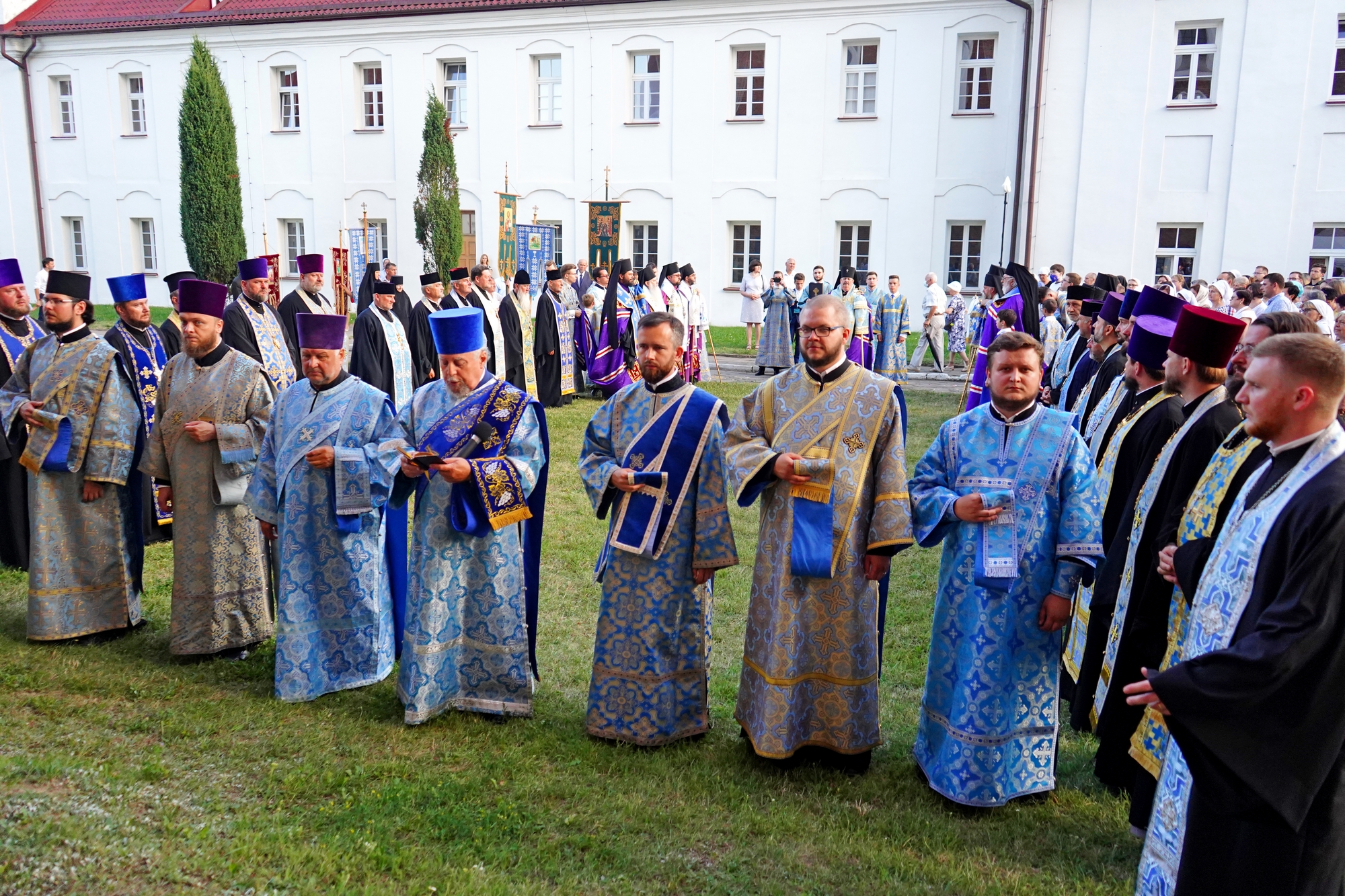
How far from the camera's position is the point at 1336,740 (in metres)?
2.35

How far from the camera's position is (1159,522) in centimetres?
367

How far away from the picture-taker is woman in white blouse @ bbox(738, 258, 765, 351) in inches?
785

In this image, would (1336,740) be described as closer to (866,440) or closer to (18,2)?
(866,440)

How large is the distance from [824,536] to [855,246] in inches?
757

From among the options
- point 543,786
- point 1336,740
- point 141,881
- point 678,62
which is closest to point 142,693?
point 141,881

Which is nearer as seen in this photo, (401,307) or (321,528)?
(321,528)

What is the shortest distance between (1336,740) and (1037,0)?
20.6m

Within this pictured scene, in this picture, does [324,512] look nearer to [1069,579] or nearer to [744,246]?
[1069,579]

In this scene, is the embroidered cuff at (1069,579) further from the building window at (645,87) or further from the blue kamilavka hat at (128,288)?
the building window at (645,87)

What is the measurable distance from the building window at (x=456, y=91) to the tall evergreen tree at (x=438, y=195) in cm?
72

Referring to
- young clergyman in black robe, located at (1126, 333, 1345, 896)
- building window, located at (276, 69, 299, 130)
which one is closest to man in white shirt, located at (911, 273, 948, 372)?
young clergyman in black robe, located at (1126, 333, 1345, 896)

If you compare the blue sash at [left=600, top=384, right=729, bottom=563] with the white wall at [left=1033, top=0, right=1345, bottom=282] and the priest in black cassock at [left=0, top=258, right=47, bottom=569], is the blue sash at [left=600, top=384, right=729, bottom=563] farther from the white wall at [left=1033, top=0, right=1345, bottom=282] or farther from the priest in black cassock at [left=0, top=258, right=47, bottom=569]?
the white wall at [left=1033, top=0, right=1345, bottom=282]

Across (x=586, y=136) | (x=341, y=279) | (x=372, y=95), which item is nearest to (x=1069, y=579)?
(x=341, y=279)

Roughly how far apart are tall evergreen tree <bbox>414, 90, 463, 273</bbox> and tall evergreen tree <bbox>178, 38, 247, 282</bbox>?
5032 millimetres
